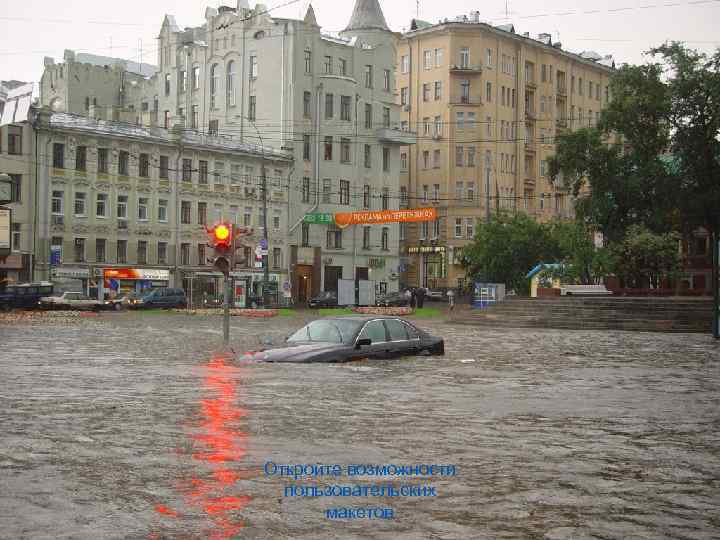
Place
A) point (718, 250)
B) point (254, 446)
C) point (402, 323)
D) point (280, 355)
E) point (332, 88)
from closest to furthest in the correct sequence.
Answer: point (254, 446) → point (280, 355) → point (402, 323) → point (718, 250) → point (332, 88)

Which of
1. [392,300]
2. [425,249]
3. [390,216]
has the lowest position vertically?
[392,300]

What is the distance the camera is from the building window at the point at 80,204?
6644cm

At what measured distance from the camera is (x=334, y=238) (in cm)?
8238

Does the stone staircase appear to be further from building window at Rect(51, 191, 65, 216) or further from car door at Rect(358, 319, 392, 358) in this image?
building window at Rect(51, 191, 65, 216)

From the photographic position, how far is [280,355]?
18.9 metres

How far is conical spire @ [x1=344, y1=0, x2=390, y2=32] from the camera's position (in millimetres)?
88062

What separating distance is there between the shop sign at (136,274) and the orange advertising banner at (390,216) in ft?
40.4

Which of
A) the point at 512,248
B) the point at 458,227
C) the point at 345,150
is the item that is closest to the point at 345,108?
the point at 345,150

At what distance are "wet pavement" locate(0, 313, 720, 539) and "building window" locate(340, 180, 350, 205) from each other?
63.2 m

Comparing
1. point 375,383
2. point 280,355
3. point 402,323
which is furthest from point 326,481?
point 402,323

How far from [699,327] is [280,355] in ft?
81.3

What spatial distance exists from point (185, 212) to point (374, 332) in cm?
5435

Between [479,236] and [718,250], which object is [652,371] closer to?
[718,250]

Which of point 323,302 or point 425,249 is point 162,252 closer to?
point 323,302
